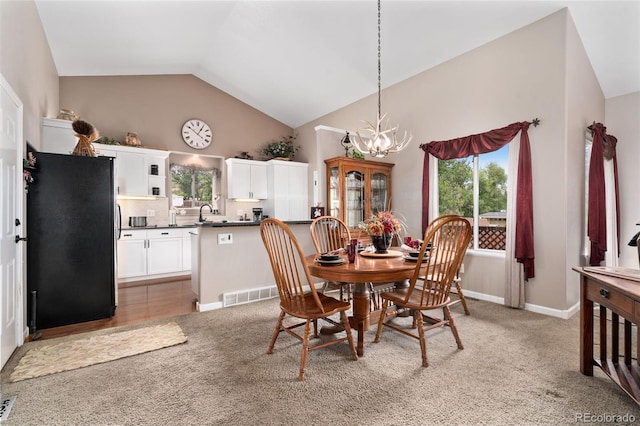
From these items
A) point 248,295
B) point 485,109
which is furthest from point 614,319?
point 248,295

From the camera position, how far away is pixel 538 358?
232 centimetres

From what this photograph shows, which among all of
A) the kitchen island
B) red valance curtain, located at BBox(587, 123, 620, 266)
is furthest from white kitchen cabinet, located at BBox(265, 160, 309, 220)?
red valance curtain, located at BBox(587, 123, 620, 266)

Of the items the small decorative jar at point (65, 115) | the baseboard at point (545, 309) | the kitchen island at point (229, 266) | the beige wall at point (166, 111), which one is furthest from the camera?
the beige wall at point (166, 111)

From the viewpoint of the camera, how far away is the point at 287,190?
6328 millimetres

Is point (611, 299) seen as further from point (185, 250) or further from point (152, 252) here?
point (152, 252)

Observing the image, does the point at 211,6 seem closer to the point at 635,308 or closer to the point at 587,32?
the point at 587,32

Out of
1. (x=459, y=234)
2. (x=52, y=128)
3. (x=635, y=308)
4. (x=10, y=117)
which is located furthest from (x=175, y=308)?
(x=635, y=308)

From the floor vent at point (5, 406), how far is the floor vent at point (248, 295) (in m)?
1.92

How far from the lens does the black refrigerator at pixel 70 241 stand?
9.48 ft

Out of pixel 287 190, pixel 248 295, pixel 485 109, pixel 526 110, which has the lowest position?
pixel 248 295

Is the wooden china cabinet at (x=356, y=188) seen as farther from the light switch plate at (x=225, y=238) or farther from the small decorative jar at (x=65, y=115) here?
the small decorative jar at (x=65, y=115)

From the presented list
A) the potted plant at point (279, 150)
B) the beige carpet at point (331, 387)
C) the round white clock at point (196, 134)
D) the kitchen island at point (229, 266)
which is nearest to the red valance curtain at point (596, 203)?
the beige carpet at point (331, 387)

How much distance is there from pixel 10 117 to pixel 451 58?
192 inches

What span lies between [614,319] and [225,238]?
350 cm
